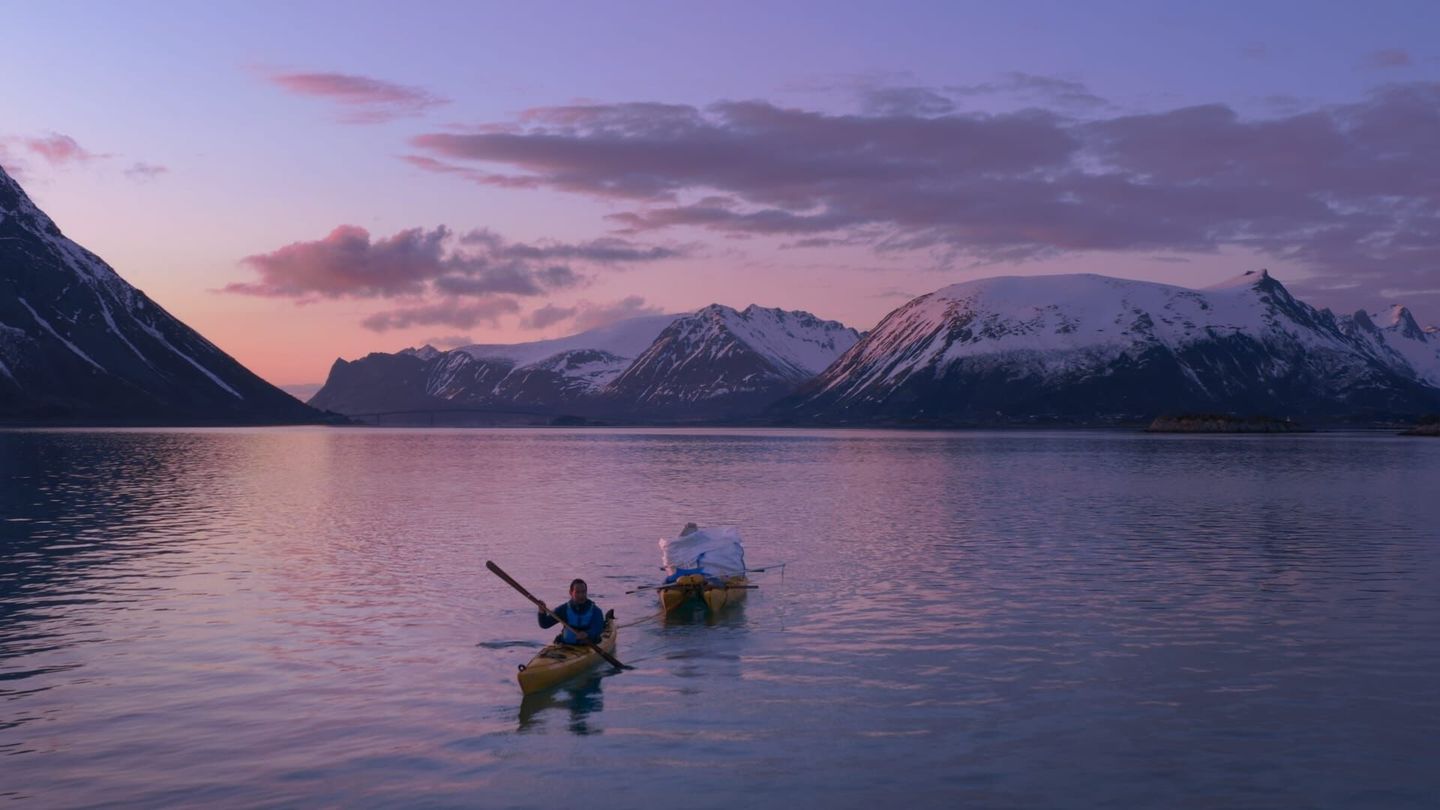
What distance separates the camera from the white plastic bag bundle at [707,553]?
4416 cm

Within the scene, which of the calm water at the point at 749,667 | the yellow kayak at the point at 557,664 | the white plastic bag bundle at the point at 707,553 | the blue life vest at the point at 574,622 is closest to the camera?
the calm water at the point at 749,667

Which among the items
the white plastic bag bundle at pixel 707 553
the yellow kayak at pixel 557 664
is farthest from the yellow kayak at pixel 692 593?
the yellow kayak at pixel 557 664

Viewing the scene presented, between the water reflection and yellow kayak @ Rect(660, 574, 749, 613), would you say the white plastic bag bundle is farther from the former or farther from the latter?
the water reflection

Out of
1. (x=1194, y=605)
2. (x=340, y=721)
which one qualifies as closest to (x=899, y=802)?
(x=340, y=721)

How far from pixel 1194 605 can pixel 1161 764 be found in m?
20.3

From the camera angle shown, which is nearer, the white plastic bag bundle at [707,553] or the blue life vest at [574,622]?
the blue life vest at [574,622]

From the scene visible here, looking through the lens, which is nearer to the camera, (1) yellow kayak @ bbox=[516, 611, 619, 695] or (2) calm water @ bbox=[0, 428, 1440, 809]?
(2) calm water @ bbox=[0, 428, 1440, 809]

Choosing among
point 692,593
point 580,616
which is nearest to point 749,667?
point 580,616

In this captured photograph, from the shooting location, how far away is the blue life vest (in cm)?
3212

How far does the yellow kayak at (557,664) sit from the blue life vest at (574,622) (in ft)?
1.01

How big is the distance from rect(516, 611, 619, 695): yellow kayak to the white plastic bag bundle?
11.2 metres

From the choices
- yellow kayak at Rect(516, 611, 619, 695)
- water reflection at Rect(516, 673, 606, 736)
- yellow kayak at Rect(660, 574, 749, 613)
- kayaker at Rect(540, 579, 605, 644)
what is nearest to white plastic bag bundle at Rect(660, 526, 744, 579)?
yellow kayak at Rect(660, 574, 749, 613)

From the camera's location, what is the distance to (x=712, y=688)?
30.2 metres

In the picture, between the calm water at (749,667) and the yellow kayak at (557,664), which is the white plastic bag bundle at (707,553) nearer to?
the calm water at (749,667)
